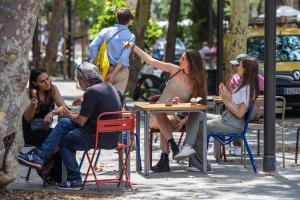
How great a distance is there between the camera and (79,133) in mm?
9312

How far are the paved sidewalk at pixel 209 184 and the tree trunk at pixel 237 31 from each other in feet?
14.3

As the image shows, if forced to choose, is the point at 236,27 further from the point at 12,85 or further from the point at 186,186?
the point at 12,85

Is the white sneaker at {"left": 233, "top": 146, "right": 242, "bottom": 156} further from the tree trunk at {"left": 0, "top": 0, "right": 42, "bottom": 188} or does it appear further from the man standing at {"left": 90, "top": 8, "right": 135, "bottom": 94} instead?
the tree trunk at {"left": 0, "top": 0, "right": 42, "bottom": 188}

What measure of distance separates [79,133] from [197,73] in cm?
211

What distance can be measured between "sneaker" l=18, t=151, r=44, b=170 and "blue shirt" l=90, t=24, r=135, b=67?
2.86 metres

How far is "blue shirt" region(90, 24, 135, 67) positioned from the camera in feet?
38.8

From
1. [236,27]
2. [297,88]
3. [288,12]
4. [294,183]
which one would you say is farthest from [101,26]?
[294,183]

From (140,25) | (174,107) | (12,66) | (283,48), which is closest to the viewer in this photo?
(12,66)

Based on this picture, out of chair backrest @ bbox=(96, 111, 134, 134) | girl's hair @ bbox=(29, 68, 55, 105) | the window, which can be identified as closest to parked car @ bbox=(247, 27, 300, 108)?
the window

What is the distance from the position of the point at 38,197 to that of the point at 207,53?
106 ft

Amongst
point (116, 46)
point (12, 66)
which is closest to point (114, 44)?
point (116, 46)

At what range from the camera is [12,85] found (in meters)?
8.45

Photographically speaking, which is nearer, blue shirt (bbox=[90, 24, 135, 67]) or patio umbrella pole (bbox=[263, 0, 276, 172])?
patio umbrella pole (bbox=[263, 0, 276, 172])

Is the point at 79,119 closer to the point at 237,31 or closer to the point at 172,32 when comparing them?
the point at 237,31
